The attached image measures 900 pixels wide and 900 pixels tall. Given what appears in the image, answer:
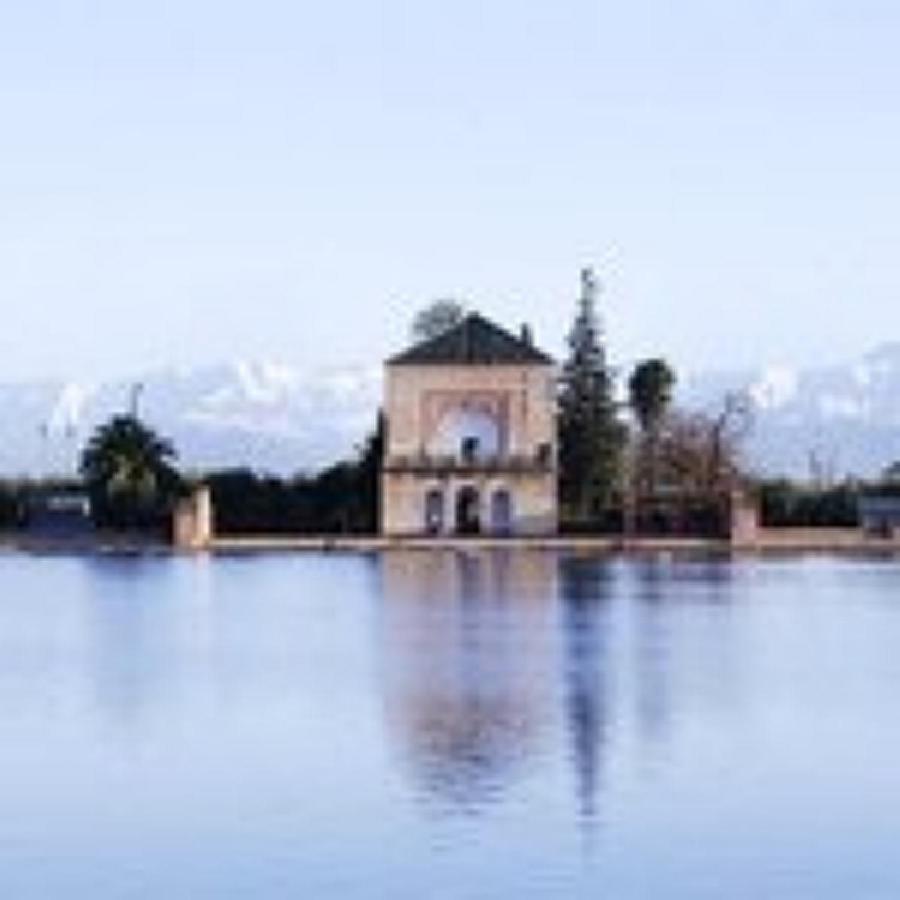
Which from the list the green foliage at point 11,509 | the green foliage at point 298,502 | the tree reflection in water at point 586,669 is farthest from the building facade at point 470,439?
the tree reflection in water at point 586,669

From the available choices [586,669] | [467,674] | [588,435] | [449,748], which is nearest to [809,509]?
[588,435]

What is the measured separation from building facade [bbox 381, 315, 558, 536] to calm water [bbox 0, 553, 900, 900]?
2734 centimetres

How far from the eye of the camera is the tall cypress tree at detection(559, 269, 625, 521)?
3310 inches

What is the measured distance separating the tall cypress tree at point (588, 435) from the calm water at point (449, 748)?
28.2 m

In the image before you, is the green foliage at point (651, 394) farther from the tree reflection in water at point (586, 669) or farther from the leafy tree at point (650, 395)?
the tree reflection in water at point (586, 669)

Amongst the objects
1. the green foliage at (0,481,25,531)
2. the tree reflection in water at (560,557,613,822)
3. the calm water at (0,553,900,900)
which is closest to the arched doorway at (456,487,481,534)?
the green foliage at (0,481,25,531)

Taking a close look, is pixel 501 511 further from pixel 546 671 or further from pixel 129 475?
pixel 546 671

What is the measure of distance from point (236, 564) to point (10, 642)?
29181 mm

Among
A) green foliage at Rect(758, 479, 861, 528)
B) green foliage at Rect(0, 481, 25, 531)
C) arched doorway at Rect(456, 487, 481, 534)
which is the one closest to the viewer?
green foliage at Rect(758, 479, 861, 528)

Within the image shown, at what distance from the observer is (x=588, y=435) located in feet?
278

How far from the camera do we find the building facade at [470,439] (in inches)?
3280

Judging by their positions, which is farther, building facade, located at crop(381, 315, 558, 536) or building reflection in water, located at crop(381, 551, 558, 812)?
building facade, located at crop(381, 315, 558, 536)

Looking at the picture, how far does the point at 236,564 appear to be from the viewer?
74.0 m

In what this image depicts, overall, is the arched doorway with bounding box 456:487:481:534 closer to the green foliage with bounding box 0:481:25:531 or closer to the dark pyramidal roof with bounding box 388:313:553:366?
the dark pyramidal roof with bounding box 388:313:553:366
